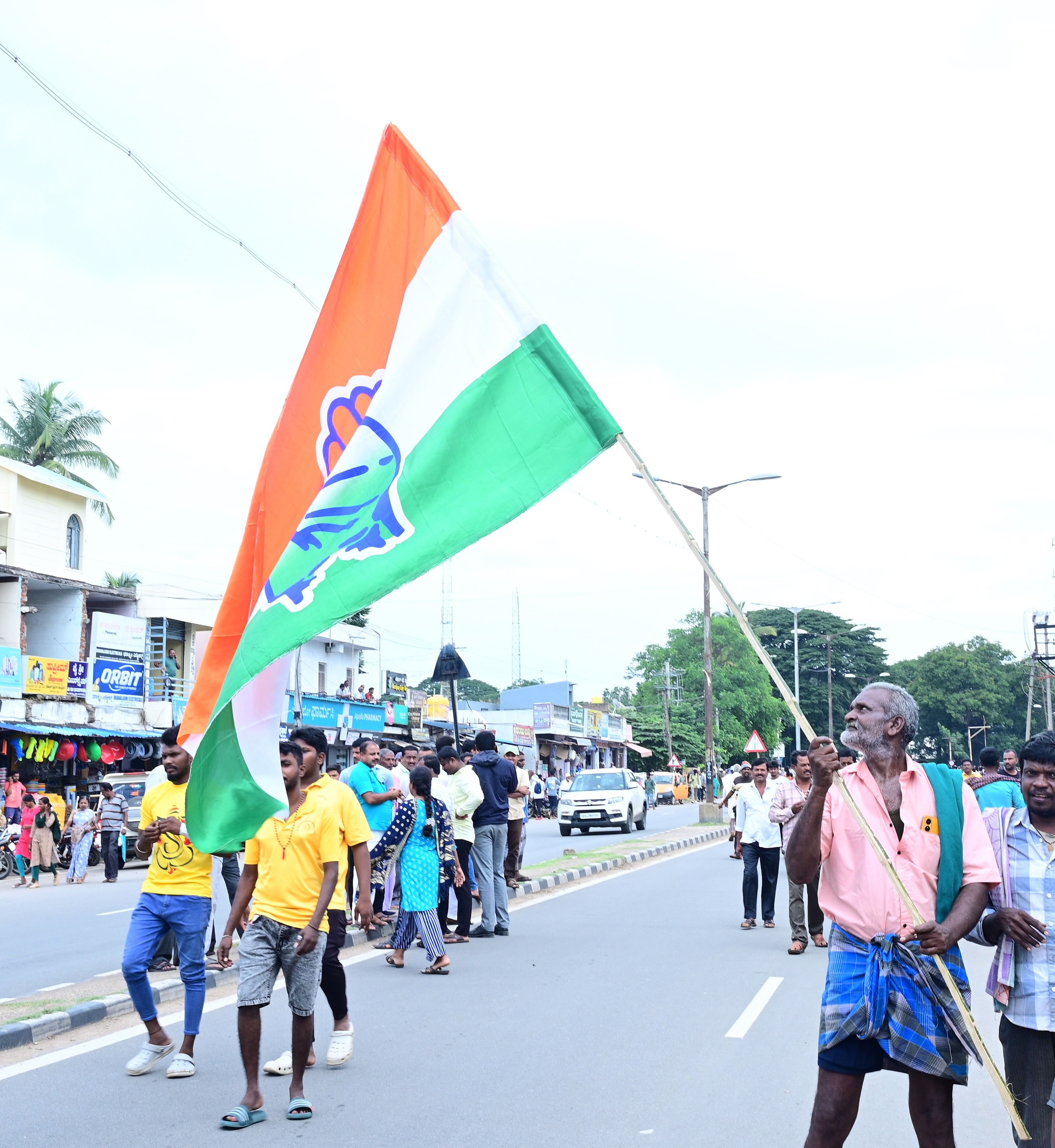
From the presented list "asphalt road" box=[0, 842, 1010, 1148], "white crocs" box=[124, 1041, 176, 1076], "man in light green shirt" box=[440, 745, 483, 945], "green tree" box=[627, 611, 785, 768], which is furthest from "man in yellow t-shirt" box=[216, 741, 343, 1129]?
"green tree" box=[627, 611, 785, 768]

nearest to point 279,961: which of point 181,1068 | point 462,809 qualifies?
point 181,1068

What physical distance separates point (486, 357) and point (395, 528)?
837mm

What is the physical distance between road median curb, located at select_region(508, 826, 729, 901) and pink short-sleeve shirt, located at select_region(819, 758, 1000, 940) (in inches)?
505

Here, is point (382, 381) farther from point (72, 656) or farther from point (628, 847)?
point (72, 656)

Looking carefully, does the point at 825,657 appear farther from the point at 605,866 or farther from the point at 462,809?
the point at 462,809

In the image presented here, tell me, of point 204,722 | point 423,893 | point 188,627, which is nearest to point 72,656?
point 188,627

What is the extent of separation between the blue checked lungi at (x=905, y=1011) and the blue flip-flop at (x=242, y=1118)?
10.1 ft

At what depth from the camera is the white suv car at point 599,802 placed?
110ft

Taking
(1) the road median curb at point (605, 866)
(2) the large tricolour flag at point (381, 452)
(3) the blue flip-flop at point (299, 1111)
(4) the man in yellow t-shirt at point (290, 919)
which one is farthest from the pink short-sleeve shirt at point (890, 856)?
(1) the road median curb at point (605, 866)

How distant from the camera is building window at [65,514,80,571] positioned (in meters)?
38.0

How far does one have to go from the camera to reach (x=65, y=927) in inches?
582

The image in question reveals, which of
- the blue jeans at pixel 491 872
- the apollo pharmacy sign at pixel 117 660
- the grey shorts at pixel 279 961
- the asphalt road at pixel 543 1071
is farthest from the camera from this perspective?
the apollo pharmacy sign at pixel 117 660

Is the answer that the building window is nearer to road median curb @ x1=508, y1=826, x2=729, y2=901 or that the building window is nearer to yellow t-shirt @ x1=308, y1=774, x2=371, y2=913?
road median curb @ x1=508, y1=826, x2=729, y2=901

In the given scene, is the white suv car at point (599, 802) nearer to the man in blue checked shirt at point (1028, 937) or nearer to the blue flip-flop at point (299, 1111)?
the blue flip-flop at point (299, 1111)
